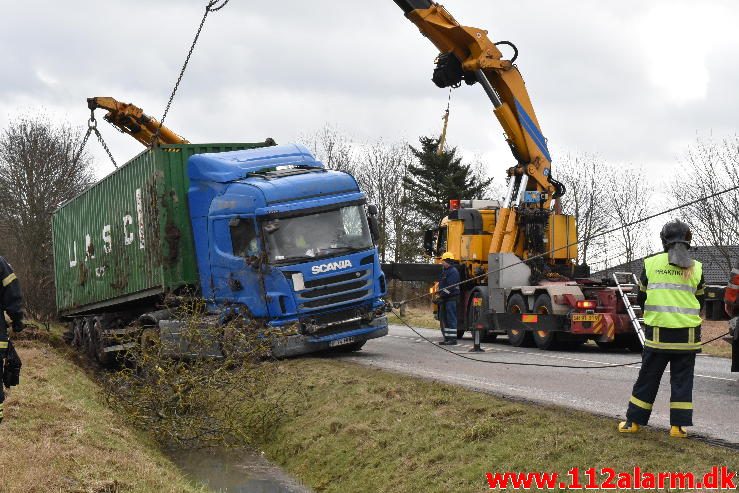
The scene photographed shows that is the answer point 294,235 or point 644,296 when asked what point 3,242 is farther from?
point 644,296

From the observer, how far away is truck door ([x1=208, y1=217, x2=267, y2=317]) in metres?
14.2

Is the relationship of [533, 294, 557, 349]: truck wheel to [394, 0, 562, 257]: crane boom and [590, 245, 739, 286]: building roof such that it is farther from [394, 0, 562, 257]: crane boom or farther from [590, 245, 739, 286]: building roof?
[590, 245, 739, 286]: building roof

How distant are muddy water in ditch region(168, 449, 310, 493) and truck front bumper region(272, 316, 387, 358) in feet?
8.50

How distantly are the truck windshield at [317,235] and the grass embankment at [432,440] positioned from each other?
2190 millimetres

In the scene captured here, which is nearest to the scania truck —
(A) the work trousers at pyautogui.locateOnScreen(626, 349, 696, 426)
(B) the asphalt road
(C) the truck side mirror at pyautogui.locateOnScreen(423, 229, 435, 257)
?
(B) the asphalt road

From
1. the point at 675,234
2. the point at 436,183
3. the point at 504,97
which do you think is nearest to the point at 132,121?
the point at 504,97

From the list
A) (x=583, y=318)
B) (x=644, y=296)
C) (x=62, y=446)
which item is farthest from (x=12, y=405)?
(x=583, y=318)

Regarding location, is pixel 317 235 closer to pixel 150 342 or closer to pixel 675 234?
pixel 150 342

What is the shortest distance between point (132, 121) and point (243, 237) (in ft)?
34.0

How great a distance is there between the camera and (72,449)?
8.40 meters

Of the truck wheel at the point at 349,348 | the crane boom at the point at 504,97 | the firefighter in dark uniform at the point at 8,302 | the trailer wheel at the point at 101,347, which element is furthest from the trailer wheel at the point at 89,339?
the firefighter in dark uniform at the point at 8,302

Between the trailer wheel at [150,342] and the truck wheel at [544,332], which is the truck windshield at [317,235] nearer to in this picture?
the trailer wheel at [150,342]

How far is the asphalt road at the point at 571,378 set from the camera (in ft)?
28.2

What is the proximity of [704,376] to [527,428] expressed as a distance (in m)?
4.72
